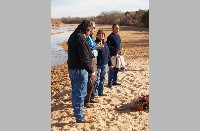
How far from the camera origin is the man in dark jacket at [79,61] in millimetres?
4773

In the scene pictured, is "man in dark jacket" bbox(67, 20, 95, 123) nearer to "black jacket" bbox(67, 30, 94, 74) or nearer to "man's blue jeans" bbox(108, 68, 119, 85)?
"black jacket" bbox(67, 30, 94, 74)

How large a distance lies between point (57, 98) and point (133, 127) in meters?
1.78

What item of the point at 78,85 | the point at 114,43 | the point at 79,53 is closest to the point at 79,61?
the point at 79,53

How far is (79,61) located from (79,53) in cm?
13

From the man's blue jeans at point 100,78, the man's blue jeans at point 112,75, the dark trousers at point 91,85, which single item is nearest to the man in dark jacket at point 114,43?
the man's blue jeans at point 112,75

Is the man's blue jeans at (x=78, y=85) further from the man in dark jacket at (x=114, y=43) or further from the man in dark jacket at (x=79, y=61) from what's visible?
the man in dark jacket at (x=114, y=43)

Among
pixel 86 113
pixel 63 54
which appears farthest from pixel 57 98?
pixel 63 54

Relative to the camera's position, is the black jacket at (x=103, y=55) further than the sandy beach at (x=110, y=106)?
Yes

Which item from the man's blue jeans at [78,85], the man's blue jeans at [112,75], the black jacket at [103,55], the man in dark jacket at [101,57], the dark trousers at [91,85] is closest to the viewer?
the man's blue jeans at [78,85]

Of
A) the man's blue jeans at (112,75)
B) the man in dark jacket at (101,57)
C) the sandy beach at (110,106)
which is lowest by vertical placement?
the sandy beach at (110,106)

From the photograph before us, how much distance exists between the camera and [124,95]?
6379mm

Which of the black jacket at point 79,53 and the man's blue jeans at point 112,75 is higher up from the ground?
the black jacket at point 79,53

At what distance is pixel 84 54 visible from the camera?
188 inches

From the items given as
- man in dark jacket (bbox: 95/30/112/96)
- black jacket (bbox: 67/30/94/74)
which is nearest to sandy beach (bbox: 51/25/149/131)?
man in dark jacket (bbox: 95/30/112/96)
